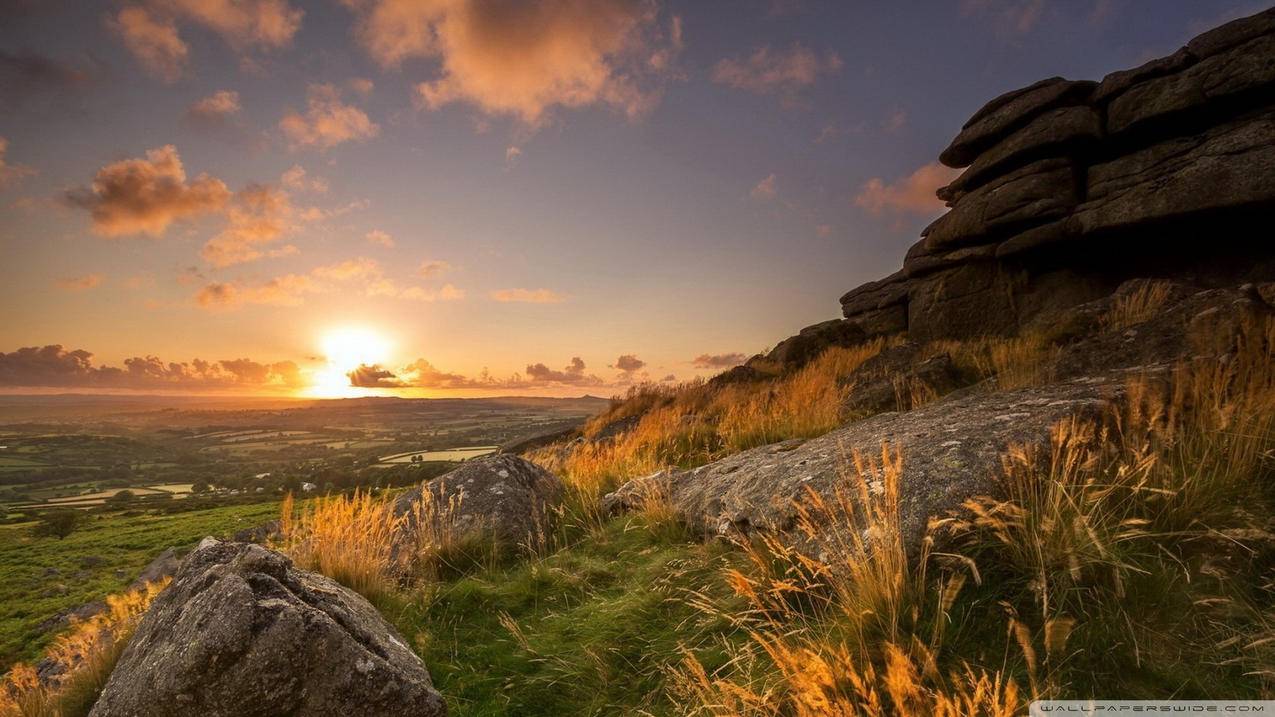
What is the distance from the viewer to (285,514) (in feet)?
19.9

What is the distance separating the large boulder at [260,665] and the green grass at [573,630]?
60cm

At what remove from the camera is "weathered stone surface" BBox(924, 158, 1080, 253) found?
16.5m

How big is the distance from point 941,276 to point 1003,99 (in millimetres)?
7320

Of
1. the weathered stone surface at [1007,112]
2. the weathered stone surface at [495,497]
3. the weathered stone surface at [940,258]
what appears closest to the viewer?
the weathered stone surface at [495,497]

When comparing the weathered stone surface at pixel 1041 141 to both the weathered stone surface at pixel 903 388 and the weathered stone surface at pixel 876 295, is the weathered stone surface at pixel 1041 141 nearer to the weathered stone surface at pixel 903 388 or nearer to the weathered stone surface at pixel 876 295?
the weathered stone surface at pixel 876 295

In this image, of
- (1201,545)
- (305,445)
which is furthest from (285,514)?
(305,445)

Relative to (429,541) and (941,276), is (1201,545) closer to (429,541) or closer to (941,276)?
(429,541)

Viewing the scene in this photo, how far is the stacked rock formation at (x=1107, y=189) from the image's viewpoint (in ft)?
43.9

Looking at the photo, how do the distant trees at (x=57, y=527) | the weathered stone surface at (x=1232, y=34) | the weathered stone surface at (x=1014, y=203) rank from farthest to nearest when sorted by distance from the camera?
the distant trees at (x=57, y=527)
the weathered stone surface at (x=1014, y=203)
the weathered stone surface at (x=1232, y=34)

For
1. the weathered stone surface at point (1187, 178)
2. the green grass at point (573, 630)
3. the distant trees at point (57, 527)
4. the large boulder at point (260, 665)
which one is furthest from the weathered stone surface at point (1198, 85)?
the distant trees at point (57, 527)

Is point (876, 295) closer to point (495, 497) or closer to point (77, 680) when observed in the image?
point (495, 497)

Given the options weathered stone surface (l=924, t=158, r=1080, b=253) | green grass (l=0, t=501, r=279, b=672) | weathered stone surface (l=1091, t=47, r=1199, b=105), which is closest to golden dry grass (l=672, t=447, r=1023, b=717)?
weathered stone surface (l=924, t=158, r=1080, b=253)

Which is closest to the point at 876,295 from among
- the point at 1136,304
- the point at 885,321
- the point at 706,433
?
the point at 885,321

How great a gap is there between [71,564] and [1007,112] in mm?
75679
